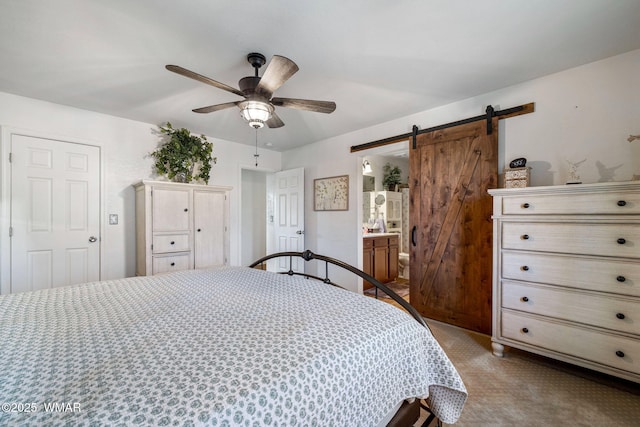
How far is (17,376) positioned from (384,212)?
16.0 feet

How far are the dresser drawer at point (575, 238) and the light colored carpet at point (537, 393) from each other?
94 centimetres

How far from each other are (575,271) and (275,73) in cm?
251

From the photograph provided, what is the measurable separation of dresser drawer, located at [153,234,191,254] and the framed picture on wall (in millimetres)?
2013

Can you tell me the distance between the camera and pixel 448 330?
9.09 ft

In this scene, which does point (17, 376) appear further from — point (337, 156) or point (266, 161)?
point (266, 161)

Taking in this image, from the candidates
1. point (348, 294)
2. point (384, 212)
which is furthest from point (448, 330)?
point (384, 212)

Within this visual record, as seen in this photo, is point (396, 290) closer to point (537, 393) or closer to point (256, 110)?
point (537, 393)

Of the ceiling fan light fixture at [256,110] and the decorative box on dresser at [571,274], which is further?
the ceiling fan light fixture at [256,110]

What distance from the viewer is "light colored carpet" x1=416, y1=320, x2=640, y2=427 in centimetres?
156

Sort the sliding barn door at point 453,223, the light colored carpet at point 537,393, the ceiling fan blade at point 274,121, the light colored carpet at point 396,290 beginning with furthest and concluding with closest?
the light colored carpet at point 396,290, the sliding barn door at point 453,223, the ceiling fan blade at point 274,121, the light colored carpet at point 537,393

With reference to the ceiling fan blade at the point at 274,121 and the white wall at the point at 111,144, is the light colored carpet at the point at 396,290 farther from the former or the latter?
the white wall at the point at 111,144

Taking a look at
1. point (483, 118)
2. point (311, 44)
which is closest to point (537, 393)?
point (483, 118)

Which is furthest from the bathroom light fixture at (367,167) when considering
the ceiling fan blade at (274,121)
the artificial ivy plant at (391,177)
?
the ceiling fan blade at (274,121)

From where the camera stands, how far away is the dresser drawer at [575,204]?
1.73 metres
